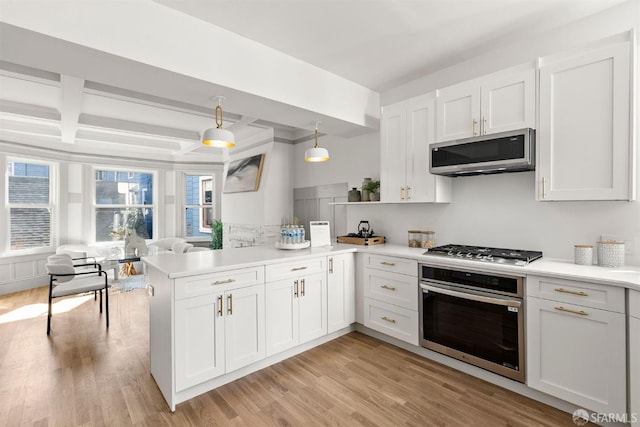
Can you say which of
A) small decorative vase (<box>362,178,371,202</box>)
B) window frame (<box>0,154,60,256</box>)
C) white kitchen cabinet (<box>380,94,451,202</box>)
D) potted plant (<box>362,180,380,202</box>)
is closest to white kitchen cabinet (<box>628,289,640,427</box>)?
white kitchen cabinet (<box>380,94,451,202</box>)

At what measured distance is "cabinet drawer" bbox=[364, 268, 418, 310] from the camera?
2.91m

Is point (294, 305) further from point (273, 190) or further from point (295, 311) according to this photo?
point (273, 190)

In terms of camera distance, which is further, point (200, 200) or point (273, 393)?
point (200, 200)

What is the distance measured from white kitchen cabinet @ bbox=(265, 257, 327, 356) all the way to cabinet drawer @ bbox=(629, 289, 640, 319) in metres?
2.19

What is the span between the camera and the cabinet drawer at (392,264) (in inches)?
114

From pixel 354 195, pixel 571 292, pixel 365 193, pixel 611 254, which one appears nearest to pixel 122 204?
pixel 354 195

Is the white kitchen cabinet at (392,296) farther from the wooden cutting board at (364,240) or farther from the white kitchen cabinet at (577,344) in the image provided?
the white kitchen cabinet at (577,344)

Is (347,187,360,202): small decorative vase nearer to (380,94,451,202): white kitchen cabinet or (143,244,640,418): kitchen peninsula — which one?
(380,94,451,202): white kitchen cabinet

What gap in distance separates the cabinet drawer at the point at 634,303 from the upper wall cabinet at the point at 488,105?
1.29 m

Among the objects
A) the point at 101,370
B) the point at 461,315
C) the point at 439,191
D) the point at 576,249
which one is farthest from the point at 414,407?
the point at 101,370

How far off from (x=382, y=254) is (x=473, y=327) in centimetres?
101

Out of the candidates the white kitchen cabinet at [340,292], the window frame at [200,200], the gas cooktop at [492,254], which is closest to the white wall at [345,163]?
the white kitchen cabinet at [340,292]

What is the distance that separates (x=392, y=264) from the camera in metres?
3.07

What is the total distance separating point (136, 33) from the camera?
2098 mm
